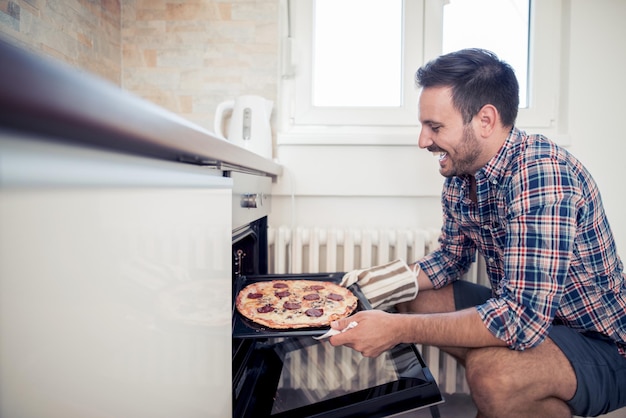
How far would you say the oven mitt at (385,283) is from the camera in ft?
3.93

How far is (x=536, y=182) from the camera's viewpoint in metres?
0.91

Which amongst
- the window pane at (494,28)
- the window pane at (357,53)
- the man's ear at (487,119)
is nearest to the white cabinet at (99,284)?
the man's ear at (487,119)

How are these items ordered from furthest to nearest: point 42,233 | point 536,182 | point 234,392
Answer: point 536,182 < point 234,392 < point 42,233

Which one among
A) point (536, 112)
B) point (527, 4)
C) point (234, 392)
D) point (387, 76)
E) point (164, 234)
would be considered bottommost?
point (234, 392)

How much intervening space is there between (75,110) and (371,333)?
0.78m

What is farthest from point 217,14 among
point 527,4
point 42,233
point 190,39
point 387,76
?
point 42,233

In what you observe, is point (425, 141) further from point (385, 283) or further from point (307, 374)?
point (307, 374)

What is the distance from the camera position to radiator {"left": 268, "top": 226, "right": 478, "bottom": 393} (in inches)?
60.2

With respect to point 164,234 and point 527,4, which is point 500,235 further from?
point 527,4

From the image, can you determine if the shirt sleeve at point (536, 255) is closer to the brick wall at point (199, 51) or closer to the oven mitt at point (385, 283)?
the oven mitt at point (385, 283)

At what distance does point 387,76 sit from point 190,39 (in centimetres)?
94

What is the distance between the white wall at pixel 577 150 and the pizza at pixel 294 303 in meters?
0.53

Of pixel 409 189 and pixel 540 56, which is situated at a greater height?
pixel 540 56

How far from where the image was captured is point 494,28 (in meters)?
1.79
